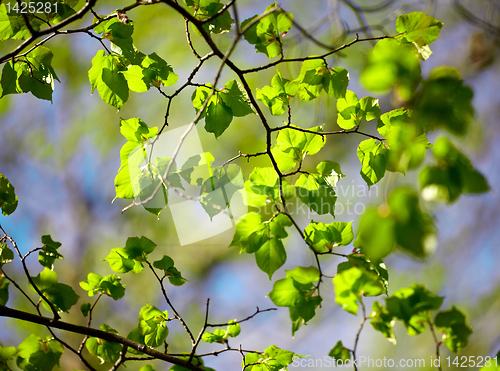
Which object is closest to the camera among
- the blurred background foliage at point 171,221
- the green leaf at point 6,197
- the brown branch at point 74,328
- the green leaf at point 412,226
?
the green leaf at point 412,226

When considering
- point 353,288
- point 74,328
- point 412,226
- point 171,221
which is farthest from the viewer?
point 171,221

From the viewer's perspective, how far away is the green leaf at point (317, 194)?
16.8 inches

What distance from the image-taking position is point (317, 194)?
0.43 meters

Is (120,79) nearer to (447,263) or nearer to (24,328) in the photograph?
(447,263)

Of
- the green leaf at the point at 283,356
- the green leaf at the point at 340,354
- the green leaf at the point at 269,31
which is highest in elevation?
the green leaf at the point at 269,31

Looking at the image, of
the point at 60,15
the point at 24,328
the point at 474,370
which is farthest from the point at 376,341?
the point at 24,328

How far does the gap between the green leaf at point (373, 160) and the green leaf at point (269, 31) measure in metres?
0.21

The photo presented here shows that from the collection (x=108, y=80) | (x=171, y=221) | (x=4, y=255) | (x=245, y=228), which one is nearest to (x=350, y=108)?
(x=245, y=228)

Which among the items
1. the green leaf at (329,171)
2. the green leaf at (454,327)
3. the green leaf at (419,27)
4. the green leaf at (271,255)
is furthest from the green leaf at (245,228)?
the green leaf at (419,27)

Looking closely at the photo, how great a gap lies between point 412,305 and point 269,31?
420mm

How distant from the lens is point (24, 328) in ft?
4.94

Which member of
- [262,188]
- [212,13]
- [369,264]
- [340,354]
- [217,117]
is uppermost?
[212,13]

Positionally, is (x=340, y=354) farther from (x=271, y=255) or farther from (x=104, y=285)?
(x=104, y=285)

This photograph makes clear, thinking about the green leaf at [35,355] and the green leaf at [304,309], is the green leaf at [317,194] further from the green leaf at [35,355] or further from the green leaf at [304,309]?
the green leaf at [35,355]
